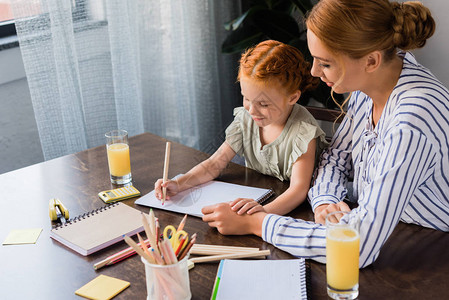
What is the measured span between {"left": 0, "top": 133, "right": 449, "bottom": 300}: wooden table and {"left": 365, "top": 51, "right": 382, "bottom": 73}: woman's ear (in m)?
0.39

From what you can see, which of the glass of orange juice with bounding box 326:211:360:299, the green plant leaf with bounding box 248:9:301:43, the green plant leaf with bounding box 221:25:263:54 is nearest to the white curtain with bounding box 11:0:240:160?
the green plant leaf with bounding box 221:25:263:54

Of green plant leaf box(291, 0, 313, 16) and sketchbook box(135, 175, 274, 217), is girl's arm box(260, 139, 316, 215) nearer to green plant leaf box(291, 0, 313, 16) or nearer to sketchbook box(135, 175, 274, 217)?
sketchbook box(135, 175, 274, 217)

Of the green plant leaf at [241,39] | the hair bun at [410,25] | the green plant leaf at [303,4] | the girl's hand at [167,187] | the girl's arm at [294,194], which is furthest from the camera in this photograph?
the green plant leaf at [241,39]

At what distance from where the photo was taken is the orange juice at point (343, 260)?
101 cm

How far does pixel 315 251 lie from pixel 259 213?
20 centimetres

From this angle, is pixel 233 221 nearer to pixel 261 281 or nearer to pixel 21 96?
pixel 261 281

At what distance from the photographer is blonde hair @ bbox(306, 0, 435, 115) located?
1222 mm

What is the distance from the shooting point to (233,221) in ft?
4.23

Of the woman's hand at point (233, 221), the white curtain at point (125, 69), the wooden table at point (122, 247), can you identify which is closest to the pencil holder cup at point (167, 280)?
the wooden table at point (122, 247)

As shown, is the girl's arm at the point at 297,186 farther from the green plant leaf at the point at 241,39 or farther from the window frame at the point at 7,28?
the window frame at the point at 7,28

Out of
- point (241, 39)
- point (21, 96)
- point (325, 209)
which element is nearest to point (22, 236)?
point (325, 209)

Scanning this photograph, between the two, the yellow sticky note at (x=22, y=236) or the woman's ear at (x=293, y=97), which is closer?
the yellow sticky note at (x=22, y=236)

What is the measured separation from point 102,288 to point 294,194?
587 mm

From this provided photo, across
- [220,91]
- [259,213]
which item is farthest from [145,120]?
[259,213]
